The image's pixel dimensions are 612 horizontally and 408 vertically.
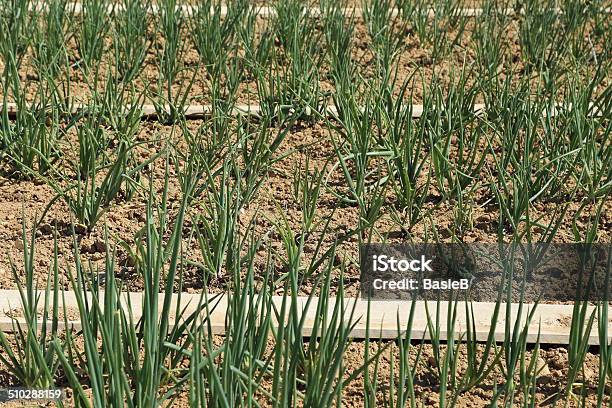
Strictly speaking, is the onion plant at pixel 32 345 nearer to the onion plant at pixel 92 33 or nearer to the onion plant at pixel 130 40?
the onion plant at pixel 130 40

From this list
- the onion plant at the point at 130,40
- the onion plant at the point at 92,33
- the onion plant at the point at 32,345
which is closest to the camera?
the onion plant at the point at 32,345

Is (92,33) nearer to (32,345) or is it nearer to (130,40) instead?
(130,40)

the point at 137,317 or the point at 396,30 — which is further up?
the point at 396,30

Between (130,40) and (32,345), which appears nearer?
(32,345)

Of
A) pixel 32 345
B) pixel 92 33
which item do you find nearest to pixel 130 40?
pixel 92 33

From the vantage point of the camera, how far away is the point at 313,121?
12.1 feet

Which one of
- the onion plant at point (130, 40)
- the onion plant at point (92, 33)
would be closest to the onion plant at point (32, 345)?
the onion plant at point (130, 40)

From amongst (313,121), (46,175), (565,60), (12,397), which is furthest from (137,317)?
(565,60)

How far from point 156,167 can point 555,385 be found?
4.90 ft

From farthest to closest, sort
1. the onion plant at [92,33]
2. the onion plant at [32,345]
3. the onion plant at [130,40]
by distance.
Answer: the onion plant at [92,33] < the onion plant at [130,40] < the onion plant at [32,345]

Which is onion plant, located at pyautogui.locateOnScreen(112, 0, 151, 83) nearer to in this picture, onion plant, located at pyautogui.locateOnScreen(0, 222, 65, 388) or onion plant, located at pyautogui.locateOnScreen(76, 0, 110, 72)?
onion plant, located at pyautogui.locateOnScreen(76, 0, 110, 72)

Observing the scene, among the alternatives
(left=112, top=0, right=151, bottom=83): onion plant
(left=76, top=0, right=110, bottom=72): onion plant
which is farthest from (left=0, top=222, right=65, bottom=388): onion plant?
(left=76, top=0, right=110, bottom=72): onion plant

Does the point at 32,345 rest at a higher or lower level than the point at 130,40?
A: lower

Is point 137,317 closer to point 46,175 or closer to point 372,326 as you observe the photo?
point 372,326
